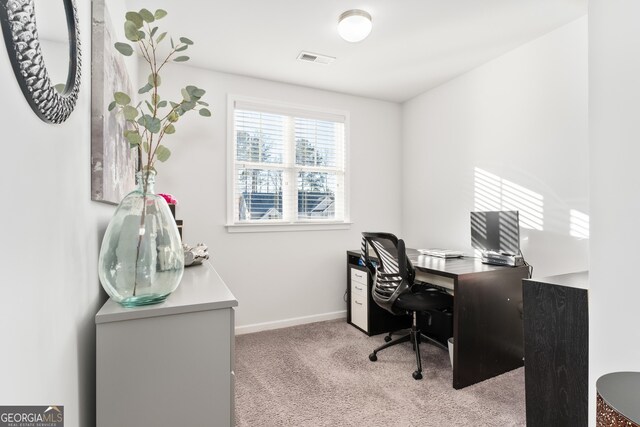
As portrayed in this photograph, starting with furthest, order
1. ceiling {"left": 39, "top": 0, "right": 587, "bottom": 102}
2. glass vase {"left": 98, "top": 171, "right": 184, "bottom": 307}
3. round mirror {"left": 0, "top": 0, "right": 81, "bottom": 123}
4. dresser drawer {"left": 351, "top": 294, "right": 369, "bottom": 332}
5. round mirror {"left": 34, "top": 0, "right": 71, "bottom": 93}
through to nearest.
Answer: dresser drawer {"left": 351, "top": 294, "right": 369, "bottom": 332}, ceiling {"left": 39, "top": 0, "right": 587, "bottom": 102}, glass vase {"left": 98, "top": 171, "right": 184, "bottom": 307}, round mirror {"left": 34, "top": 0, "right": 71, "bottom": 93}, round mirror {"left": 0, "top": 0, "right": 81, "bottom": 123}

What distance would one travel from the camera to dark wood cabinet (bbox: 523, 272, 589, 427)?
1393mm

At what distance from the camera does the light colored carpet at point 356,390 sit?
1.87 meters

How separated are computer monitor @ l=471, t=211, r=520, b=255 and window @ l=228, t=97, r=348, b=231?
55.7 inches

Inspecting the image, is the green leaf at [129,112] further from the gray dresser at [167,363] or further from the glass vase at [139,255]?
the gray dresser at [167,363]

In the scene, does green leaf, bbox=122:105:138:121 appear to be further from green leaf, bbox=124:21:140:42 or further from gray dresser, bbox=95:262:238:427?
gray dresser, bbox=95:262:238:427

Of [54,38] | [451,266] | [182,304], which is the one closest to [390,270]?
[451,266]

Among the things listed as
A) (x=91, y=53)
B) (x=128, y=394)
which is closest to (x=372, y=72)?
(x=91, y=53)

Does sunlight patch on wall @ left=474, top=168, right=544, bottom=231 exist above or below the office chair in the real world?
above

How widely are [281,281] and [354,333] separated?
0.90 m

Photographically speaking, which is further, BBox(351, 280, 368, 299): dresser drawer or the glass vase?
BBox(351, 280, 368, 299): dresser drawer

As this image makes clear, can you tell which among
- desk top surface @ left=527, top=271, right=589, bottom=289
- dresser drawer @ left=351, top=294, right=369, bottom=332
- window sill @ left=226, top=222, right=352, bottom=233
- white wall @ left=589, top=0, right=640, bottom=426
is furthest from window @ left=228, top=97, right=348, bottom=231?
white wall @ left=589, top=0, right=640, bottom=426

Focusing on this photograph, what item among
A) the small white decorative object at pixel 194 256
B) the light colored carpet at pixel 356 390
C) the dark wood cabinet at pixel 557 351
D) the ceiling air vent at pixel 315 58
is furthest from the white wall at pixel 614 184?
the ceiling air vent at pixel 315 58

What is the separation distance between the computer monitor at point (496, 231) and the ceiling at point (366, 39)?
138cm

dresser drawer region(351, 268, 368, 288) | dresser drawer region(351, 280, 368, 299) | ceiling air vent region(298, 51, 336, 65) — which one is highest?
ceiling air vent region(298, 51, 336, 65)
